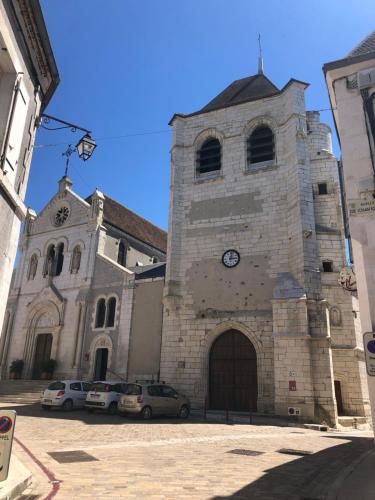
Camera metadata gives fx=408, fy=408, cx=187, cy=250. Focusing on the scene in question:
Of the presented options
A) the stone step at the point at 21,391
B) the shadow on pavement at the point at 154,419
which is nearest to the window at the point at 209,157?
the shadow on pavement at the point at 154,419

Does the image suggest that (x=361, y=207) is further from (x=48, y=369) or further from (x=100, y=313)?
(x=48, y=369)

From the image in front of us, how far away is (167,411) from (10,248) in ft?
33.8

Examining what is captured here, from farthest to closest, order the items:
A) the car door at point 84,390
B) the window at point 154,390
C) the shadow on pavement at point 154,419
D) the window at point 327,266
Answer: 1. the window at point 327,266
2. the car door at point 84,390
3. the window at point 154,390
4. the shadow on pavement at point 154,419

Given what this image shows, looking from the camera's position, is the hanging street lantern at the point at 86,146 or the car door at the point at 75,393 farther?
the car door at the point at 75,393

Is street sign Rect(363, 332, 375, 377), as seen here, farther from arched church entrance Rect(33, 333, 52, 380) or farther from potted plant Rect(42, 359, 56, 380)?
arched church entrance Rect(33, 333, 52, 380)

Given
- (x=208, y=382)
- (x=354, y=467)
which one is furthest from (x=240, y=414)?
(x=354, y=467)

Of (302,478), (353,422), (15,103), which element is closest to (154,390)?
(353,422)

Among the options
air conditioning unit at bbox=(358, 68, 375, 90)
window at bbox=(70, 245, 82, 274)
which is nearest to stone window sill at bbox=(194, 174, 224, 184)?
window at bbox=(70, 245, 82, 274)

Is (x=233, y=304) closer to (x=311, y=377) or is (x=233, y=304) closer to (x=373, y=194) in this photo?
(x=311, y=377)

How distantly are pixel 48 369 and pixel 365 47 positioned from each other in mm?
21326

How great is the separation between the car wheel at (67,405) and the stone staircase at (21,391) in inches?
164

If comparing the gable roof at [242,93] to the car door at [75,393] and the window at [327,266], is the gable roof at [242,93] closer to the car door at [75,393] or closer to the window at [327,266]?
the window at [327,266]

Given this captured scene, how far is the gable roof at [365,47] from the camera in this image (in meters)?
10.8

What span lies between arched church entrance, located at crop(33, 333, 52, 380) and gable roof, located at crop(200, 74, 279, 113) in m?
16.4
